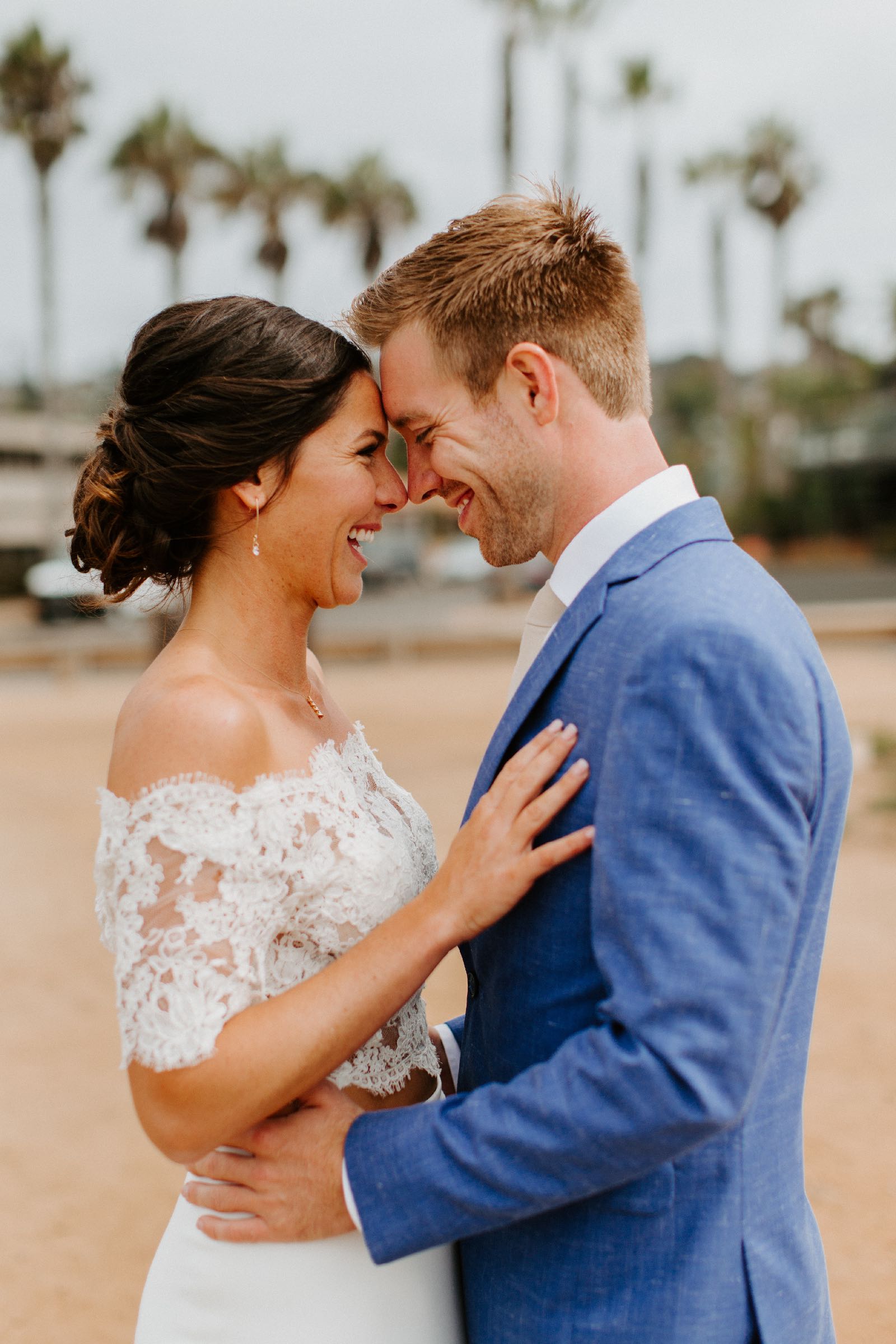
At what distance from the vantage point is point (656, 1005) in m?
1.31

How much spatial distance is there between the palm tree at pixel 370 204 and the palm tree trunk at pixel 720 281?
1250cm

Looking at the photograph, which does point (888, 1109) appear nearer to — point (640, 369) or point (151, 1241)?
point (151, 1241)

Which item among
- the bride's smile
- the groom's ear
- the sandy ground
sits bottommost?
the sandy ground

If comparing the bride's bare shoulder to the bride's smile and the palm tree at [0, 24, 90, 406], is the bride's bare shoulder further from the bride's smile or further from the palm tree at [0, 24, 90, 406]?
the palm tree at [0, 24, 90, 406]

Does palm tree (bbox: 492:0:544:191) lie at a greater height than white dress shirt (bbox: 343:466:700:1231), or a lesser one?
greater

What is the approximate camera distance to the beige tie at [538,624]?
1786 millimetres

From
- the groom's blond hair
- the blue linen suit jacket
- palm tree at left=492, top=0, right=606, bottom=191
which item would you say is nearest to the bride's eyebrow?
the groom's blond hair

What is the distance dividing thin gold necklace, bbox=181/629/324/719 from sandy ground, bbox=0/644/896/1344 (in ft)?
8.85

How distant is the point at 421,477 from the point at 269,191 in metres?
31.2

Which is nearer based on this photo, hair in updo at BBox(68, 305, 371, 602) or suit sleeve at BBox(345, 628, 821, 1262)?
suit sleeve at BBox(345, 628, 821, 1262)

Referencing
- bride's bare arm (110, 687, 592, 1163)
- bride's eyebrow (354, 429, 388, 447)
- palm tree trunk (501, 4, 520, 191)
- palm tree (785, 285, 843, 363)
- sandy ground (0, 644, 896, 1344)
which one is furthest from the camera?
palm tree (785, 285, 843, 363)

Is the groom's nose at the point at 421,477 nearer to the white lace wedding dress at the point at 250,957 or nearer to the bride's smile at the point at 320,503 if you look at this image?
the bride's smile at the point at 320,503

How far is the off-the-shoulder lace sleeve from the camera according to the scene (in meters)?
1.59

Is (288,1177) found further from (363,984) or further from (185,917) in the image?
(185,917)
